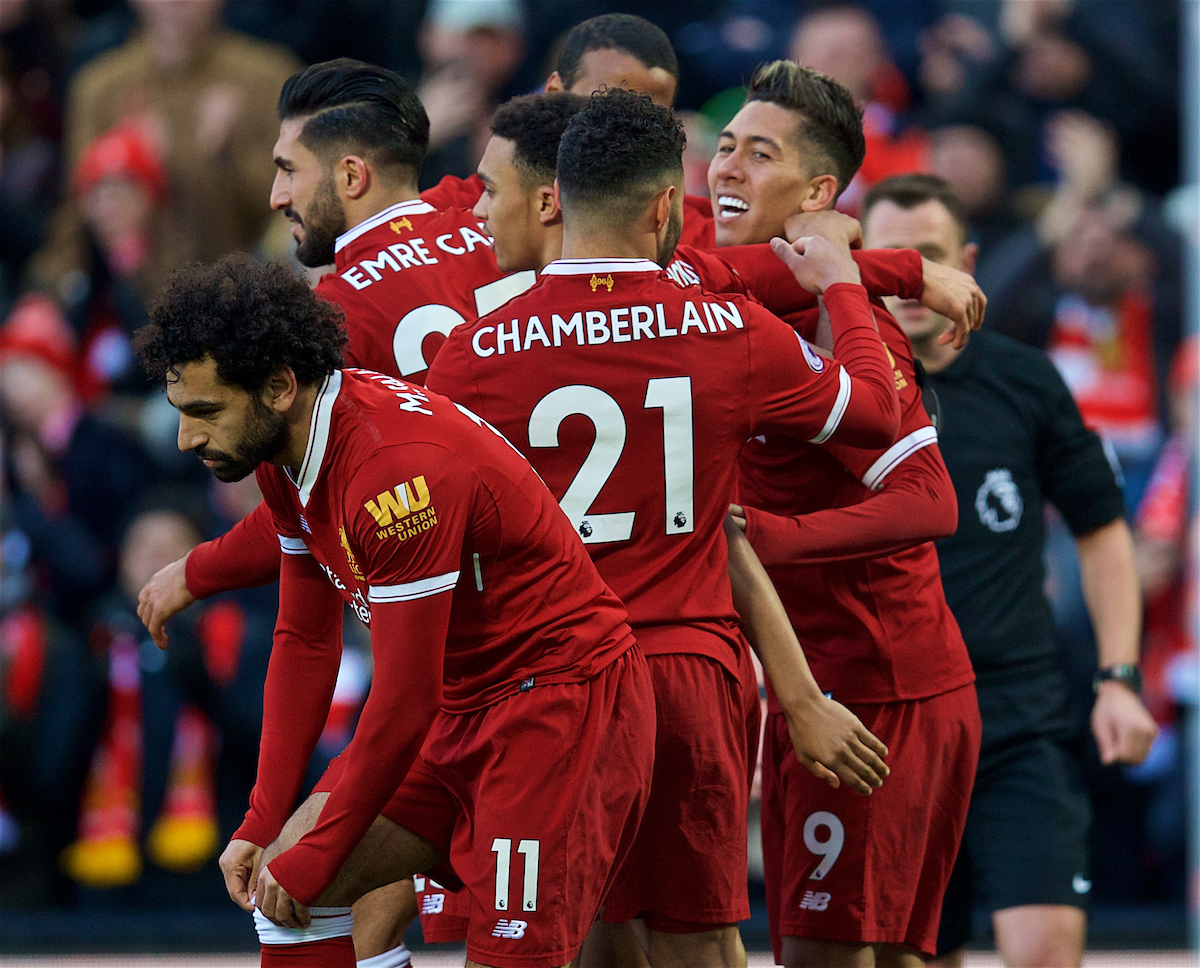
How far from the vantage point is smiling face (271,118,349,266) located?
152 inches

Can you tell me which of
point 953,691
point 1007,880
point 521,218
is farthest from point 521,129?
point 1007,880

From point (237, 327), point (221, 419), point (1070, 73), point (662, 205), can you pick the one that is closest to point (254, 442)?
point (221, 419)

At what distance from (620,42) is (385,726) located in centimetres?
230

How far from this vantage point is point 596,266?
3.05m

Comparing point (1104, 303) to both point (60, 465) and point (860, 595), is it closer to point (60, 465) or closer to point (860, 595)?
point (860, 595)

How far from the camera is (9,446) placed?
7012 mm

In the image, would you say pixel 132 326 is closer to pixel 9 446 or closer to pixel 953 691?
pixel 9 446

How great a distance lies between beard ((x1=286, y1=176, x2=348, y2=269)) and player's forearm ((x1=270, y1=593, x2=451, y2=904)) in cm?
149

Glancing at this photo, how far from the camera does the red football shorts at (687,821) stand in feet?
10.2

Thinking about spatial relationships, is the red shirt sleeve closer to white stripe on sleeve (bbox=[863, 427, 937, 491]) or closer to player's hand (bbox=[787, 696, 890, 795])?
white stripe on sleeve (bbox=[863, 427, 937, 491])

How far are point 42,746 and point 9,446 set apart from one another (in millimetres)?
1354

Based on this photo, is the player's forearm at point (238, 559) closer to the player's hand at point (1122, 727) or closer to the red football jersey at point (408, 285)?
the red football jersey at point (408, 285)

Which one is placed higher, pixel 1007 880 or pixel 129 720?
pixel 129 720

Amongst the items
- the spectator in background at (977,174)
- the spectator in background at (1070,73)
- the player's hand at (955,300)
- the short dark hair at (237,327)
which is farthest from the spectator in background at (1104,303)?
the short dark hair at (237,327)
